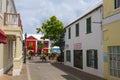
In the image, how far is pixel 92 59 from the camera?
73.7ft

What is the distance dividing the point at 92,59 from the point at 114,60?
496 centimetres

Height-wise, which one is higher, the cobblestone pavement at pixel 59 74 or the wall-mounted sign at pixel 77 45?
the wall-mounted sign at pixel 77 45

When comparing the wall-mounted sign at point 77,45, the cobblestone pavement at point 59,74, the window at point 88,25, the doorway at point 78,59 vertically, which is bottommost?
the cobblestone pavement at point 59,74

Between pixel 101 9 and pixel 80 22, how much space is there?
21.7 feet

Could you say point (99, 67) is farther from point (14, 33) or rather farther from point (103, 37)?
point (14, 33)

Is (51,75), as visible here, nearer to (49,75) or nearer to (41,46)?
(49,75)

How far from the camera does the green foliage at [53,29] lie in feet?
150

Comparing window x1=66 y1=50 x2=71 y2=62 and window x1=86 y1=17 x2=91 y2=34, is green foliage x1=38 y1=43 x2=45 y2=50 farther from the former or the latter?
window x1=86 y1=17 x2=91 y2=34

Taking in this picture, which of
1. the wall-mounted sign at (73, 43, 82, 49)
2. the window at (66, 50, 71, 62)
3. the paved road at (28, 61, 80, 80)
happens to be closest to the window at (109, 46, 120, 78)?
the paved road at (28, 61, 80, 80)

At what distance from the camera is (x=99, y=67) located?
20.4 metres

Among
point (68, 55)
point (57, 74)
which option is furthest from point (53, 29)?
point (57, 74)

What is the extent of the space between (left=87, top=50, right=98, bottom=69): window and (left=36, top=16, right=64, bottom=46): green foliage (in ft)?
71.5

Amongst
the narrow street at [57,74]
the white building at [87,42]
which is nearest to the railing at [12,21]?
the narrow street at [57,74]

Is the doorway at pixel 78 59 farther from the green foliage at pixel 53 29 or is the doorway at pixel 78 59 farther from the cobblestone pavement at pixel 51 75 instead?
the green foliage at pixel 53 29
